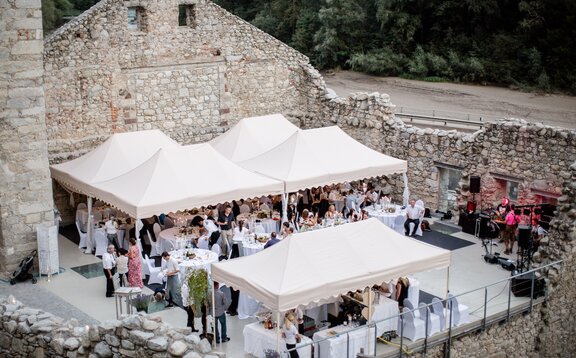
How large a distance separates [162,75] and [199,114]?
1.56 metres

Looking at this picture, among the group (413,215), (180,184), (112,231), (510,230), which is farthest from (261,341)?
(510,230)

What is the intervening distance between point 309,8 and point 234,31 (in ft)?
87.2

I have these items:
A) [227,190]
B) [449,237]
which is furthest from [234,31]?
[449,237]

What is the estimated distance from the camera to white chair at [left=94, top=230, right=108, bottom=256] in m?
19.7

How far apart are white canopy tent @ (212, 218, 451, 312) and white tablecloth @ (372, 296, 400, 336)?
720mm

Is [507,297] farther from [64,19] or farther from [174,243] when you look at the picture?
[64,19]

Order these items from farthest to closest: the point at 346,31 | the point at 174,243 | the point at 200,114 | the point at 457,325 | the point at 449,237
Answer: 1. the point at 346,31
2. the point at 200,114
3. the point at 449,237
4. the point at 174,243
5. the point at 457,325

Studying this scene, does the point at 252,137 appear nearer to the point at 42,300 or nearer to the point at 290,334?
the point at 42,300

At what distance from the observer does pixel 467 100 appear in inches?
1550

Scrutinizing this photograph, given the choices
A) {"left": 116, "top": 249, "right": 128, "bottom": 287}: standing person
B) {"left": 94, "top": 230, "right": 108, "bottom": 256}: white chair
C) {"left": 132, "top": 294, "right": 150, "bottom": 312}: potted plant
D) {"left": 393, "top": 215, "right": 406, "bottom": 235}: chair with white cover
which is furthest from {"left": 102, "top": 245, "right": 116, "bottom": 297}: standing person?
{"left": 393, "top": 215, "right": 406, "bottom": 235}: chair with white cover

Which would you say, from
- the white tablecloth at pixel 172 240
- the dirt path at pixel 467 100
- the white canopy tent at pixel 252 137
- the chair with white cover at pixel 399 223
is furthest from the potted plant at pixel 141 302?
the dirt path at pixel 467 100

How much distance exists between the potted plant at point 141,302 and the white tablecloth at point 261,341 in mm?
2258

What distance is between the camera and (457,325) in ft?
52.4

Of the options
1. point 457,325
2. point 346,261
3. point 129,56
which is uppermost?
point 129,56
